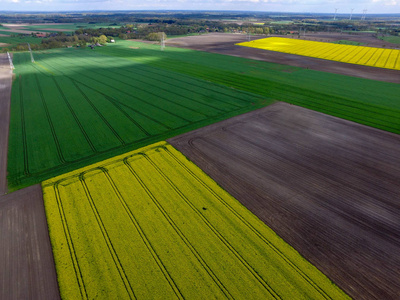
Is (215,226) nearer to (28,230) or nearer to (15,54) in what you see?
(28,230)

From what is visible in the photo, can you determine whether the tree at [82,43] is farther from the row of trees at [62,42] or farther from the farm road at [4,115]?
the farm road at [4,115]

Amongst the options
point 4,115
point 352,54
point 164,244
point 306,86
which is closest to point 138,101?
point 4,115

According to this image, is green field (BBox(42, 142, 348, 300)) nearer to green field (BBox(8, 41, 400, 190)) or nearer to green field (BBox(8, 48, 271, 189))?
green field (BBox(8, 48, 271, 189))

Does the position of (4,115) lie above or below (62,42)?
below

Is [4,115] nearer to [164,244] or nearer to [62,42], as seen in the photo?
[164,244]

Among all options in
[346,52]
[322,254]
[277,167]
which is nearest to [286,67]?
[346,52]

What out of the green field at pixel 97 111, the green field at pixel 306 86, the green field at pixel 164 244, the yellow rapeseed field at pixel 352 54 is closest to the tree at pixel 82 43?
the green field at pixel 306 86
